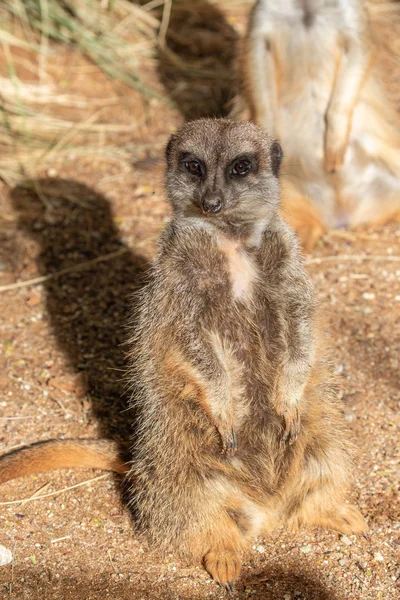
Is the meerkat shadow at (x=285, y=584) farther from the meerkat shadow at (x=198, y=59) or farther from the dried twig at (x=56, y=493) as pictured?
the meerkat shadow at (x=198, y=59)

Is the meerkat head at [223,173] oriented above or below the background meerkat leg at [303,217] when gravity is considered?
above

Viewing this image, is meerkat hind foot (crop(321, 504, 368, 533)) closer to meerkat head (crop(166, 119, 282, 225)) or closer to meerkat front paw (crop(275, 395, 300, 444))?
meerkat front paw (crop(275, 395, 300, 444))

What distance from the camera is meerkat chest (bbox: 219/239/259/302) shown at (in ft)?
8.33

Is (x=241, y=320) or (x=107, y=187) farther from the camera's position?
(x=107, y=187)

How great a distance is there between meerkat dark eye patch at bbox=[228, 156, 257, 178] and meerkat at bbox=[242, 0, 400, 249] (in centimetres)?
181

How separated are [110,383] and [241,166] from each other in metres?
1.27

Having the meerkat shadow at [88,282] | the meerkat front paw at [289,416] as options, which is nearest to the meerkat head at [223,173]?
the meerkat front paw at [289,416]

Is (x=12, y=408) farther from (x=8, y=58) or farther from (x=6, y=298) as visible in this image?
(x=8, y=58)

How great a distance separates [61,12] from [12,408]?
11.1ft

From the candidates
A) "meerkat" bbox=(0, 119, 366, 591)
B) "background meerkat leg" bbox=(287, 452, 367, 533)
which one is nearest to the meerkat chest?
"meerkat" bbox=(0, 119, 366, 591)

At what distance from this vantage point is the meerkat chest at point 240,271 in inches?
100.0

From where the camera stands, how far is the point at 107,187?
474cm

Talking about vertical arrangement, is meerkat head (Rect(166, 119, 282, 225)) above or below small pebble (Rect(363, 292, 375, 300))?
above

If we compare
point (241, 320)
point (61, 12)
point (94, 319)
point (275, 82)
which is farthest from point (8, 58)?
point (241, 320)
